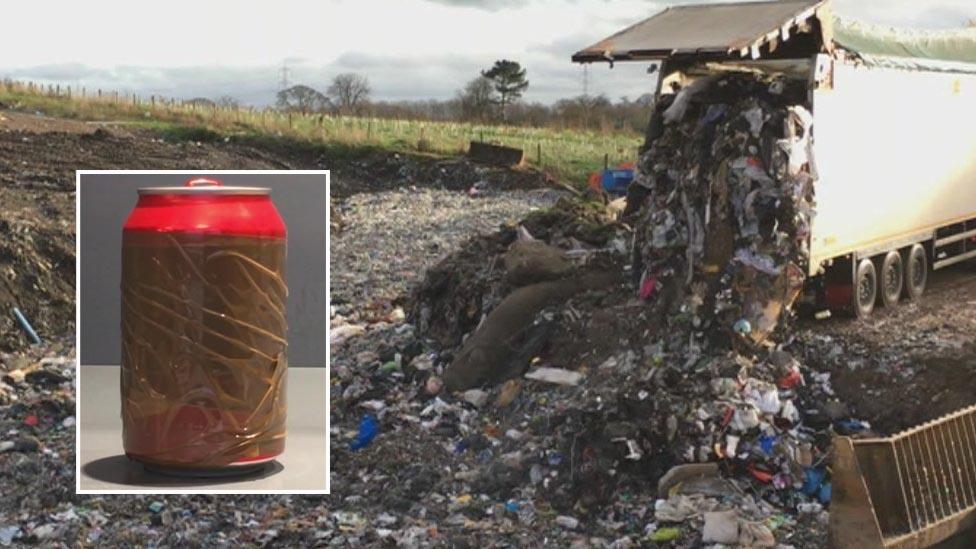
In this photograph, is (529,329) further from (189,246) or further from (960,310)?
(189,246)

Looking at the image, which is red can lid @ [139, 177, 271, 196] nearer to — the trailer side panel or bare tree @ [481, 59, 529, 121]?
the trailer side panel

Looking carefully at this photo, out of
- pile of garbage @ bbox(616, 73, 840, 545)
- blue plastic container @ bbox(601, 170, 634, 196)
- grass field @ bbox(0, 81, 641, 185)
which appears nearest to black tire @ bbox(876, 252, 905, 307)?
pile of garbage @ bbox(616, 73, 840, 545)

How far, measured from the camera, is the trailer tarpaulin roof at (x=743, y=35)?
9156 millimetres

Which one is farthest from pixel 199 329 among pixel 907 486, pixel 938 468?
pixel 938 468

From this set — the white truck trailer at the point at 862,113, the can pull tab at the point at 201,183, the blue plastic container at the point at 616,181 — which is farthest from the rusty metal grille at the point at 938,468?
the blue plastic container at the point at 616,181

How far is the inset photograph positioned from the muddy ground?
2662 mm

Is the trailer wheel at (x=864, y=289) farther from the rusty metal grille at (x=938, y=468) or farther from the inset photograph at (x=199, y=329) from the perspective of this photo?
the inset photograph at (x=199, y=329)

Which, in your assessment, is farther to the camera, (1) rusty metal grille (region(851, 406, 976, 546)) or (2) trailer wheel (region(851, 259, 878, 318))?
(2) trailer wheel (region(851, 259, 878, 318))

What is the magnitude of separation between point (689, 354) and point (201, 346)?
5.30 meters

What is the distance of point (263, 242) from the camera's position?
467 centimetres

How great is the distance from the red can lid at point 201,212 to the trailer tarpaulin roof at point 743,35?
16.9 ft

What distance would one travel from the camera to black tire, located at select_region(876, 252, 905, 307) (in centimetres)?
1140

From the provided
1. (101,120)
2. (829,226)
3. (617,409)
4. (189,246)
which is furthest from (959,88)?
(101,120)

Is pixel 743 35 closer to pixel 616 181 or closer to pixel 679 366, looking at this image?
pixel 679 366
